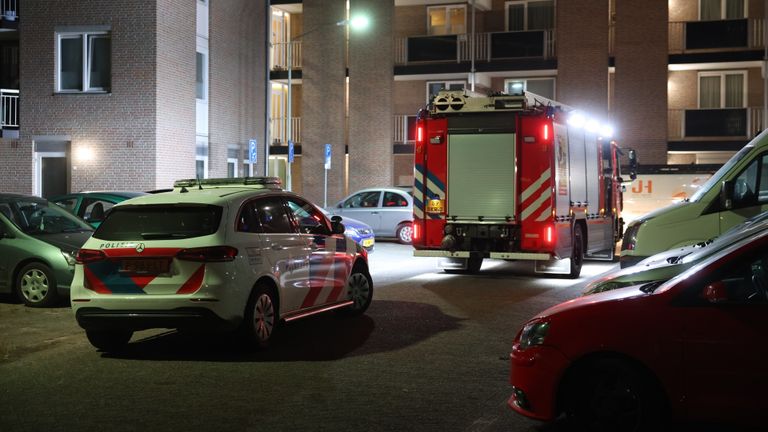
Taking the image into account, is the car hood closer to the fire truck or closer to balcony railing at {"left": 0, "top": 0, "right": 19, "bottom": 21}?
the fire truck

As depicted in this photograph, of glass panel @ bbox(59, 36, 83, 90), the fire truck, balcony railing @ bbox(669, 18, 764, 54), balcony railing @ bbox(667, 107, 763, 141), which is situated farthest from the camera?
balcony railing @ bbox(669, 18, 764, 54)

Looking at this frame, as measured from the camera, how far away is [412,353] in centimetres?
953

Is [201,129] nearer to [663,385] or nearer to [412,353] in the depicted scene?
[412,353]

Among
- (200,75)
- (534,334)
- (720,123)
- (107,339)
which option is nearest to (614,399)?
(534,334)

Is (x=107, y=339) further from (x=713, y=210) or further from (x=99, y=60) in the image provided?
(x=99, y=60)

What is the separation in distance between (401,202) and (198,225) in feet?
58.7

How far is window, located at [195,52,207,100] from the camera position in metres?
30.4

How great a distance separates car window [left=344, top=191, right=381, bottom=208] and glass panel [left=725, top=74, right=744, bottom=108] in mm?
15693

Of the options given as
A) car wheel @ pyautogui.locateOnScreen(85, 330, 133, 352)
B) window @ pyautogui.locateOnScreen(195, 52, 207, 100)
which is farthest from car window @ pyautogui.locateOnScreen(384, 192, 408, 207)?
car wheel @ pyautogui.locateOnScreen(85, 330, 133, 352)

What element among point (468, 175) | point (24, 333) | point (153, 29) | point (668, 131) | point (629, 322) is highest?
point (153, 29)

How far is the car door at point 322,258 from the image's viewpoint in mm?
10797

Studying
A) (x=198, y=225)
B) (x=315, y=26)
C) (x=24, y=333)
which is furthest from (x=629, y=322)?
(x=315, y=26)

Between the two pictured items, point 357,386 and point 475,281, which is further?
point 475,281

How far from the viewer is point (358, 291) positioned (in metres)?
12.2
